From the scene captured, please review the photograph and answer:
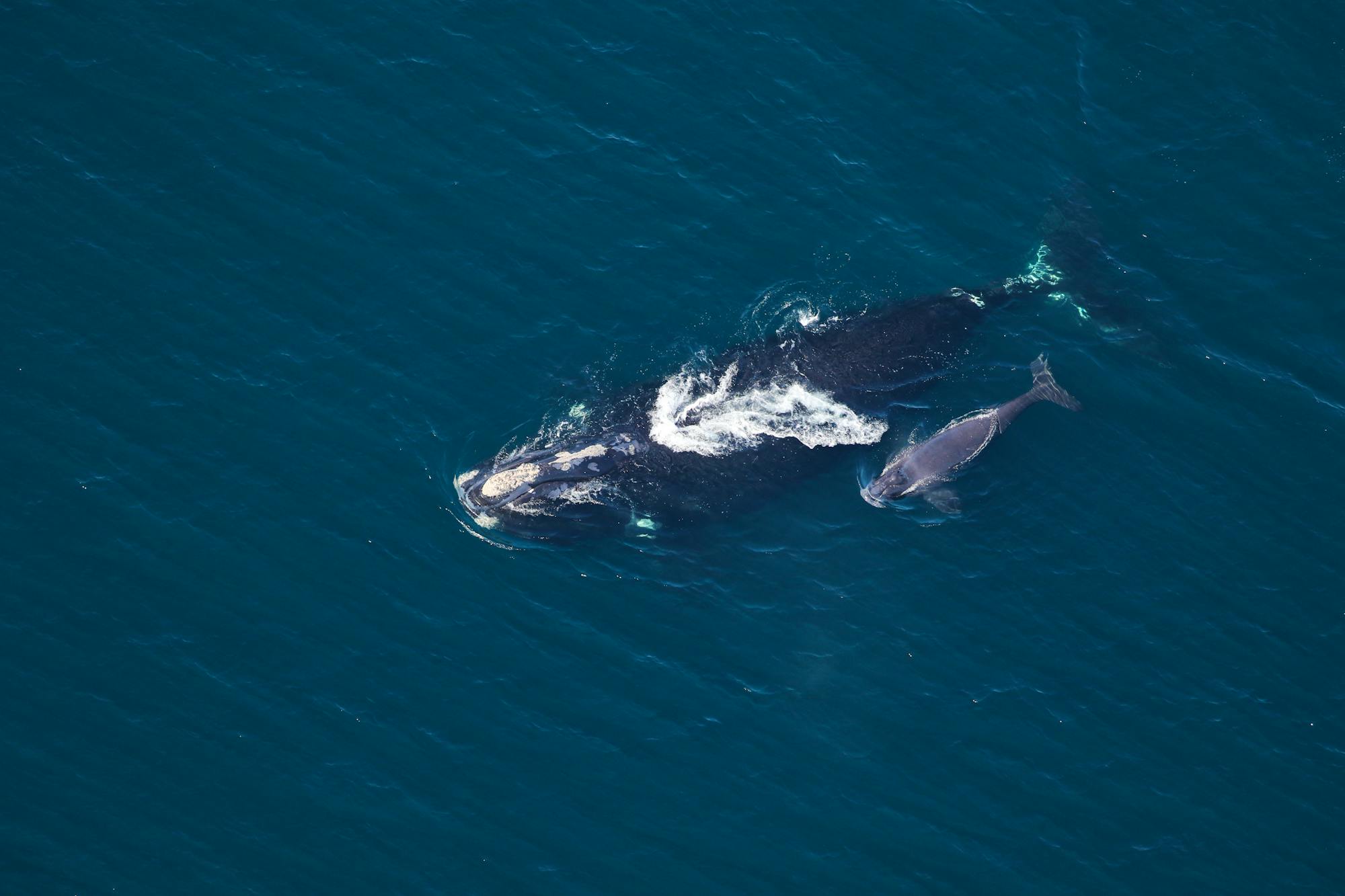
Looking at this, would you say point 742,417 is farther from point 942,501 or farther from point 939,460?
point 942,501

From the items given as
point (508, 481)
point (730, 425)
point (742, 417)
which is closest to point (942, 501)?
point (742, 417)

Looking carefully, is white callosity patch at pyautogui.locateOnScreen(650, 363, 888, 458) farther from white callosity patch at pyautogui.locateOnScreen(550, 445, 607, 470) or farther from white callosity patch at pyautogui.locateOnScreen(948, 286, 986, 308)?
white callosity patch at pyautogui.locateOnScreen(948, 286, 986, 308)

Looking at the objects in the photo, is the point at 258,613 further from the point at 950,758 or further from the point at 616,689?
the point at 950,758

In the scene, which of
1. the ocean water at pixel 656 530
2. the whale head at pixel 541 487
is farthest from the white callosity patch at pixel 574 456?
the ocean water at pixel 656 530

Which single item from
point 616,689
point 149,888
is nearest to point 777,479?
point 616,689

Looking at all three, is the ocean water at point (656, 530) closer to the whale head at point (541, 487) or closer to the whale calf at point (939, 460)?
the whale calf at point (939, 460)
